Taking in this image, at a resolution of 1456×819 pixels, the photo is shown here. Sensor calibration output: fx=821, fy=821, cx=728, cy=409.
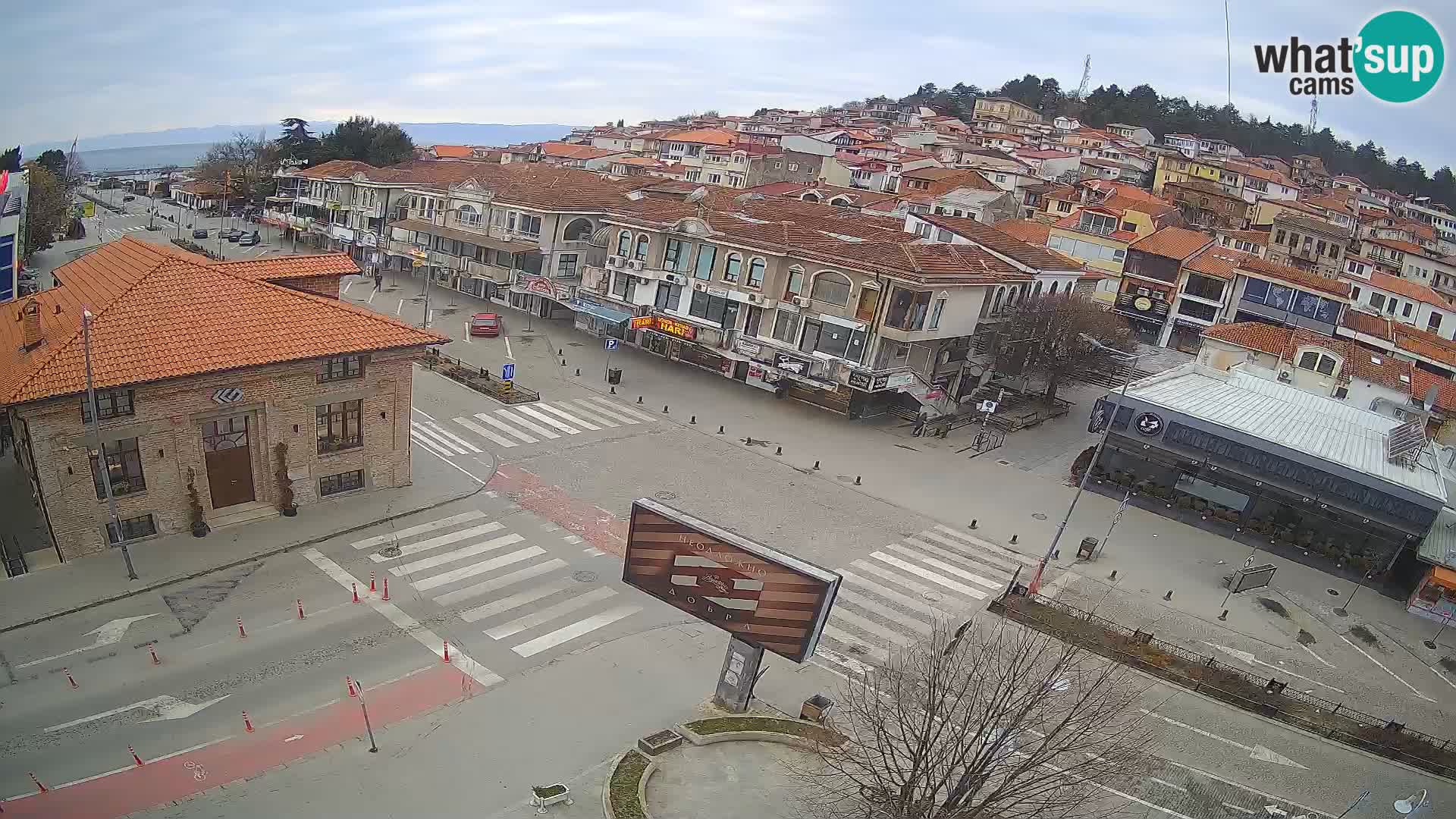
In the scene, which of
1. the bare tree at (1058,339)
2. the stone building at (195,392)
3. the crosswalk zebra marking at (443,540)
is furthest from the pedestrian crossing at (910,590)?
the bare tree at (1058,339)

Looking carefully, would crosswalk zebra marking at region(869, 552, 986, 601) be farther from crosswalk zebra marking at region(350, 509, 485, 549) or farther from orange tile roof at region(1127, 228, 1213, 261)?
orange tile roof at region(1127, 228, 1213, 261)

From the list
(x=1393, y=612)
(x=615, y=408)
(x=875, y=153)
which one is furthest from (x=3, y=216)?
(x=875, y=153)

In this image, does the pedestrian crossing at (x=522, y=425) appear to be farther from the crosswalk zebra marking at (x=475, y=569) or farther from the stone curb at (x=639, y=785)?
the stone curb at (x=639, y=785)

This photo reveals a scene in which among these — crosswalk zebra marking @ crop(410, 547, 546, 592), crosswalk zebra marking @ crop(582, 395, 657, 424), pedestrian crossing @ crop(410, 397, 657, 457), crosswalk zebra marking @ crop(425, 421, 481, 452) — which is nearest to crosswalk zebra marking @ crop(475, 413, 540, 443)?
pedestrian crossing @ crop(410, 397, 657, 457)

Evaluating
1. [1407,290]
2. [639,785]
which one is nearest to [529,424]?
[639,785]

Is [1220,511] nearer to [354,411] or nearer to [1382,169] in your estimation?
[354,411]
